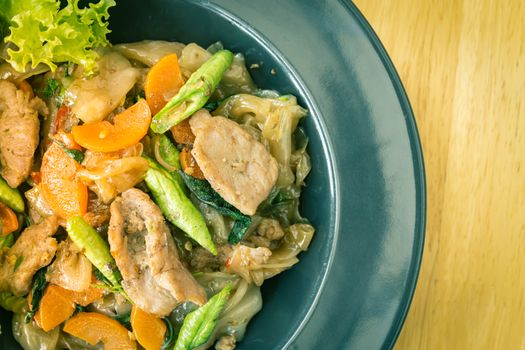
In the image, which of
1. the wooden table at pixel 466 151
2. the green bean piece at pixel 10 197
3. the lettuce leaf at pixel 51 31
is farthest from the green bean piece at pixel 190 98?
the wooden table at pixel 466 151

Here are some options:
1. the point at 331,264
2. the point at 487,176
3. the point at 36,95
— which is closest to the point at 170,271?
the point at 331,264

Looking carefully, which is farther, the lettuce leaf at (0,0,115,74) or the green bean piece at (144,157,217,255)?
the green bean piece at (144,157,217,255)

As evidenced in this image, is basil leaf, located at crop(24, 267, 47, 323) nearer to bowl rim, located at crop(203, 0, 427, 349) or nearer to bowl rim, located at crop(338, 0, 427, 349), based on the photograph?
bowl rim, located at crop(203, 0, 427, 349)

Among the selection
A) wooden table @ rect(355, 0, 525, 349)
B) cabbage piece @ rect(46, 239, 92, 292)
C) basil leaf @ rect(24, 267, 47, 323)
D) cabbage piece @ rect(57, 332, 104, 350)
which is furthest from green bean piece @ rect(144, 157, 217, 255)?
wooden table @ rect(355, 0, 525, 349)

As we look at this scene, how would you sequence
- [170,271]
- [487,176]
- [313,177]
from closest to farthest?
[170,271] < [313,177] < [487,176]

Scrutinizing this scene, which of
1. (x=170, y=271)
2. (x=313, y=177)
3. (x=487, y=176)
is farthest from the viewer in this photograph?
(x=487, y=176)

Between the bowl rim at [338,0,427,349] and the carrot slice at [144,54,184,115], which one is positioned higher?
the bowl rim at [338,0,427,349]

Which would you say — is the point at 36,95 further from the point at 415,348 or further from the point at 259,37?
the point at 415,348
